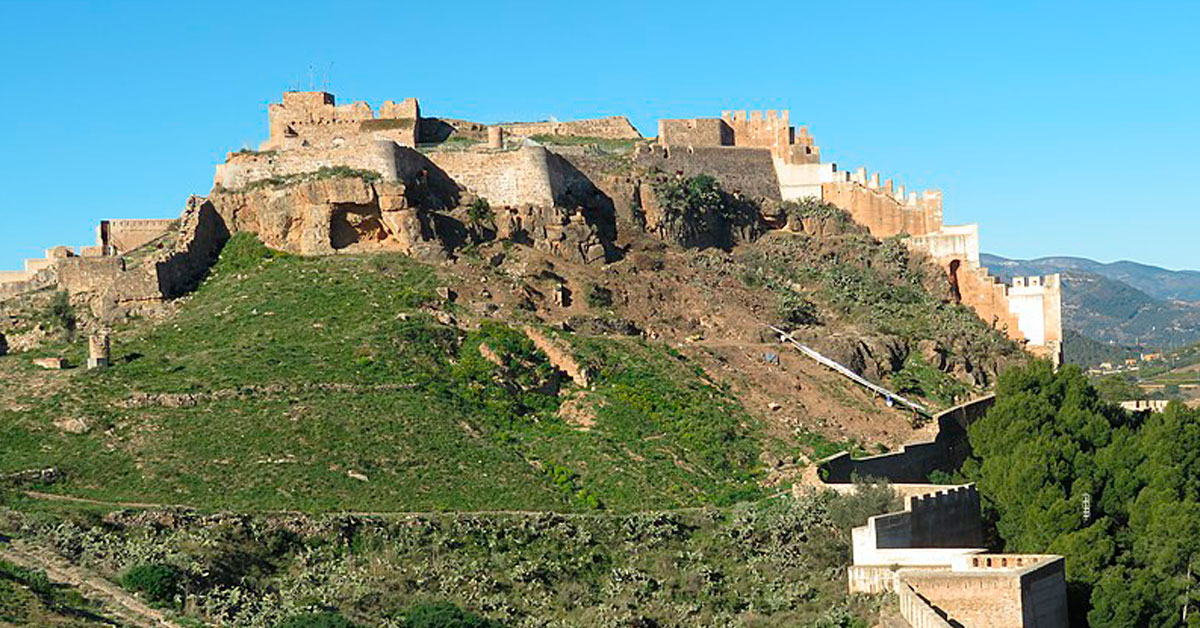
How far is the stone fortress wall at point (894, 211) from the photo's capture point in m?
52.5

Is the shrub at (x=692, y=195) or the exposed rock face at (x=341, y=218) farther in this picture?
the shrub at (x=692, y=195)

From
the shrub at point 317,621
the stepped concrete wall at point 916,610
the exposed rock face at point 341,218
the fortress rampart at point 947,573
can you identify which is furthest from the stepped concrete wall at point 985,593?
the exposed rock face at point 341,218

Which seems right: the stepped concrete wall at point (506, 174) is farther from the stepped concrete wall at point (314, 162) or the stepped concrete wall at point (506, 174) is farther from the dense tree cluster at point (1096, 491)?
the dense tree cluster at point (1096, 491)

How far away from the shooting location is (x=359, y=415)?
36.1 meters

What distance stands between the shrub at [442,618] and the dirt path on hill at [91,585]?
359 centimetres

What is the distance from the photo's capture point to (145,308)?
42875mm

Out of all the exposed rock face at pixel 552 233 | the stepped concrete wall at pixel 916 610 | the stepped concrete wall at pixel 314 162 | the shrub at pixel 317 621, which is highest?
the stepped concrete wall at pixel 314 162

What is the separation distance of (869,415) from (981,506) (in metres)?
5.30

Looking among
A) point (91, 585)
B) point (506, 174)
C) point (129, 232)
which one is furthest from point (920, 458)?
point (129, 232)

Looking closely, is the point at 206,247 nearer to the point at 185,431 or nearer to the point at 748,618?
the point at 185,431

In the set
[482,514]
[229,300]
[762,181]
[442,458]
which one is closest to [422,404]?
[442,458]

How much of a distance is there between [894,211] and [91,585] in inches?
1306

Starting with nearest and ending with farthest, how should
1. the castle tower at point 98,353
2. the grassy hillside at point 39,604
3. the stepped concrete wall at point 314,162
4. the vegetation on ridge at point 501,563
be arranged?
the grassy hillside at point 39,604, the vegetation on ridge at point 501,563, the castle tower at point 98,353, the stepped concrete wall at point 314,162

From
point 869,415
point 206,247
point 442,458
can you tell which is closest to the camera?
point 442,458
